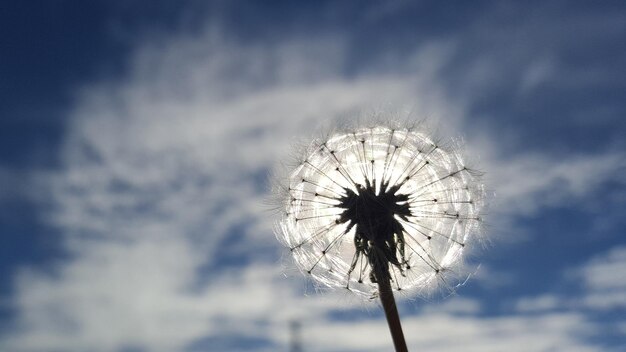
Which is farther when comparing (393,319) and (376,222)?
(376,222)

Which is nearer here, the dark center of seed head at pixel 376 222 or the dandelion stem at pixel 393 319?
the dandelion stem at pixel 393 319

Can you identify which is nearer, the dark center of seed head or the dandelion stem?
the dandelion stem

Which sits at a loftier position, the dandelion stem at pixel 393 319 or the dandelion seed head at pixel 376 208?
the dandelion seed head at pixel 376 208

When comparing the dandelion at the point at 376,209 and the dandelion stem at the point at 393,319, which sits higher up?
the dandelion at the point at 376,209

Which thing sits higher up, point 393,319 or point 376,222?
point 376,222

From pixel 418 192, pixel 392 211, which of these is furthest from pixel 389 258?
pixel 418 192
